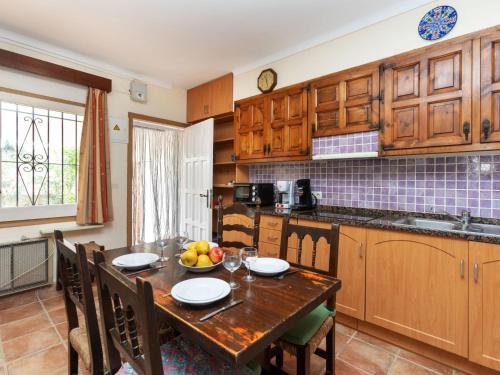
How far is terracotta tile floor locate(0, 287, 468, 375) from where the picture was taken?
5.34 ft

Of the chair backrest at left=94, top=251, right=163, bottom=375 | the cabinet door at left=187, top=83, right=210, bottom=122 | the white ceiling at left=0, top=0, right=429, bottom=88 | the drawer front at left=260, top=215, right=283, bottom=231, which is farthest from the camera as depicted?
the cabinet door at left=187, top=83, right=210, bottom=122

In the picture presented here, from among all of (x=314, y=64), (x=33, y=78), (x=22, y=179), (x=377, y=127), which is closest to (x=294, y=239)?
(x=377, y=127)

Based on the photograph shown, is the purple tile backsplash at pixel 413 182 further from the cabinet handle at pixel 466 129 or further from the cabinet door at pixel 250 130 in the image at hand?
the cabinet door at pixel 250 130

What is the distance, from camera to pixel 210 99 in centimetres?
361

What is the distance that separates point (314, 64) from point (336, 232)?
1845mm

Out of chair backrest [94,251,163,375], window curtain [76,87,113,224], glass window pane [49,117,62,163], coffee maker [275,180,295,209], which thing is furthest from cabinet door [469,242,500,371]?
glass window pane [49,117,62,163]

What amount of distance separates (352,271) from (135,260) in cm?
158

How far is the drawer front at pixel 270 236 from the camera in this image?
8.15ft

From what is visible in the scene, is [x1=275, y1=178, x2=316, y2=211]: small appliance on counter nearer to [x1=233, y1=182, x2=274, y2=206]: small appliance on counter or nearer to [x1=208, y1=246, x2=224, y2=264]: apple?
[x1=233, y1=182, x2=274, y2=206]: small appliance on counter

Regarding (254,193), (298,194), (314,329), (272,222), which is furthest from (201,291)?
(254,193)

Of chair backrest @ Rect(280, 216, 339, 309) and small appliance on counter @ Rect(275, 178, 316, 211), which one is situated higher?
small appliance on counter @ Rect(275, 178, 316, 211)

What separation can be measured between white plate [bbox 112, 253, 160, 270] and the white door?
1821 mm

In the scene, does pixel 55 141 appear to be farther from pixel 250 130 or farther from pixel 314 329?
pixel 314 329

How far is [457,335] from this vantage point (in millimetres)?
1597
